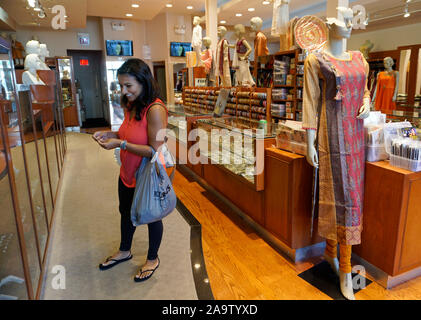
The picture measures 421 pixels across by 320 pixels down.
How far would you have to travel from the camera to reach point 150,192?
78.0 inches

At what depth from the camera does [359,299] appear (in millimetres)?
2043

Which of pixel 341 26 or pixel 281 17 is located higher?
pixel 281 17

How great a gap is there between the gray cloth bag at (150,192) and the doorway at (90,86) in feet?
31.8

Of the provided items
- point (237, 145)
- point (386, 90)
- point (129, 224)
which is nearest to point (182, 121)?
point (237, 145)

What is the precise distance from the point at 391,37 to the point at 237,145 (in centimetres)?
897

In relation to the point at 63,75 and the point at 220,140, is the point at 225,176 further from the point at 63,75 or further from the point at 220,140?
the point at 63,75

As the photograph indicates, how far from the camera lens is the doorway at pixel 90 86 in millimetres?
11188

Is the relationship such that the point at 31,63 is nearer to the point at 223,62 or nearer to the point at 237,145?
the point at 223,62

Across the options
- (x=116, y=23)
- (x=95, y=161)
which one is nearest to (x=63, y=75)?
(x=116, y=23)

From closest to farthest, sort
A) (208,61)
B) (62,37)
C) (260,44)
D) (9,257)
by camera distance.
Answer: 1. (9,257)
2. (260,44)
3. (208,61)
4. (62,37)

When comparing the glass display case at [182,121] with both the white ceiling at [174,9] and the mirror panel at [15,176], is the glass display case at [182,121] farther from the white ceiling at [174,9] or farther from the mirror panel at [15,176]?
the white ceiling at [174,9]

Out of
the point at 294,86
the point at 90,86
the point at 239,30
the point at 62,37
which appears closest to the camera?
the point at 294,86

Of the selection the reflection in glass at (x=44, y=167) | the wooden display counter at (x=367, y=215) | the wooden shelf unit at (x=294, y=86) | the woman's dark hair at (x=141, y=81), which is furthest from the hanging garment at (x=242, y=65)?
the woman's dark hair at (x=141, y=81)

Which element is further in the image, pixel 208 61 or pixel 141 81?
pixel 208 61
